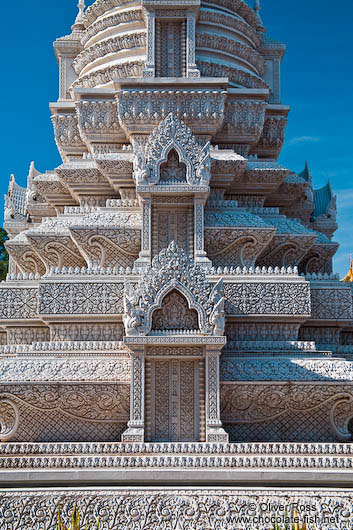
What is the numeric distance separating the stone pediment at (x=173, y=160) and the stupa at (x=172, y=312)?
0.14 ft

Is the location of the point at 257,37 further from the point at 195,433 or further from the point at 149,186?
the point at 195,433

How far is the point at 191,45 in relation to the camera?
13.6 meters

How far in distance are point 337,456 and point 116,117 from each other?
873 cm

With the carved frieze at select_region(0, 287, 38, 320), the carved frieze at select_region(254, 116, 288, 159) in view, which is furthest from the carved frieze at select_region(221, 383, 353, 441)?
the carved frieze at select_region(254, 116, 288, 159)

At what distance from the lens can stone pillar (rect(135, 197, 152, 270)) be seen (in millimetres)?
11047

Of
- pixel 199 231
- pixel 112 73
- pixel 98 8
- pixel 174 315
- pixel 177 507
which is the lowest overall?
pixel 177 507

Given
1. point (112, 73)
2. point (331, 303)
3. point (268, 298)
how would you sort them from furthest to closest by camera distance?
1. point (112, 73)
2. point (331, 303)
3. point (268, 298)

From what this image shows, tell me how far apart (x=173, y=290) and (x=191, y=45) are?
6.91m

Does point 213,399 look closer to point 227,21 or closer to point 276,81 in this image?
point 227,21

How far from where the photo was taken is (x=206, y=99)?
1316cm

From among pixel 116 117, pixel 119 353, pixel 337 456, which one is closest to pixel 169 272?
pixel 119 353

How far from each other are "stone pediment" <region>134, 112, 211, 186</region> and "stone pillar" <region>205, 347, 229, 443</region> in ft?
11.9

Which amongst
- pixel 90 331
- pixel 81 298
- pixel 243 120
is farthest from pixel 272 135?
pixel 90 331

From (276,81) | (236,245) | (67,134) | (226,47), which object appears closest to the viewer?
(236,245)
